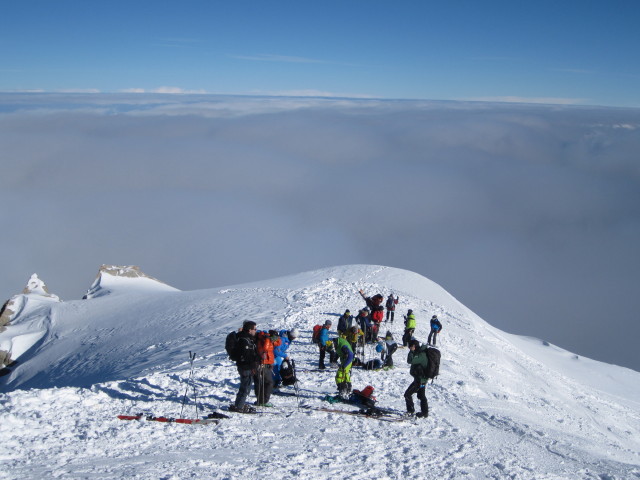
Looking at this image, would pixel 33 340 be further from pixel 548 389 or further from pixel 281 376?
pixel 548 389

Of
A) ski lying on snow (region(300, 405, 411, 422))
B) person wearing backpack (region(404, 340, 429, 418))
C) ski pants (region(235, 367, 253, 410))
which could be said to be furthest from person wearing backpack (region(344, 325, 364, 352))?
ski pants (region(235, 367, 253, 410))

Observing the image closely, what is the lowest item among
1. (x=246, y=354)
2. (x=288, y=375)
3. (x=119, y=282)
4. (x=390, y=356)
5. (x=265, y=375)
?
(x=119, y=282)

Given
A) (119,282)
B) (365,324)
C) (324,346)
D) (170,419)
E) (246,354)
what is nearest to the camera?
(170,419)

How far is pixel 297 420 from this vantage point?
8.53 m

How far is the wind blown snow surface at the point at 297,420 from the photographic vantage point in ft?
22.4

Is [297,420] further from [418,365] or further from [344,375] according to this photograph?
[418,365]

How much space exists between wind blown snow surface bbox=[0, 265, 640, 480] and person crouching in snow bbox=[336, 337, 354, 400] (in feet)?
1.74

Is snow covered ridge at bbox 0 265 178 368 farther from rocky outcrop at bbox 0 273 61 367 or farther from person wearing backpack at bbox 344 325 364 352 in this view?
person wearing backpack at bbox 344 325 364 352

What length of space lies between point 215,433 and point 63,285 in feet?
489

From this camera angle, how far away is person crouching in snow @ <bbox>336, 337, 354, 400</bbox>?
31.5 ft

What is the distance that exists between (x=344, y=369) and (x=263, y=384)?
1667 mm

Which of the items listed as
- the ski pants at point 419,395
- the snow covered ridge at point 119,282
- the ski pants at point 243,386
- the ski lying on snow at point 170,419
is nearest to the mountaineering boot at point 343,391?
the ski pants at point 419,395

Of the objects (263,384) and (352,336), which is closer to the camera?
(263,384)

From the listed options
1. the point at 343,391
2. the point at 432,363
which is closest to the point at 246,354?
the point at 343,391
